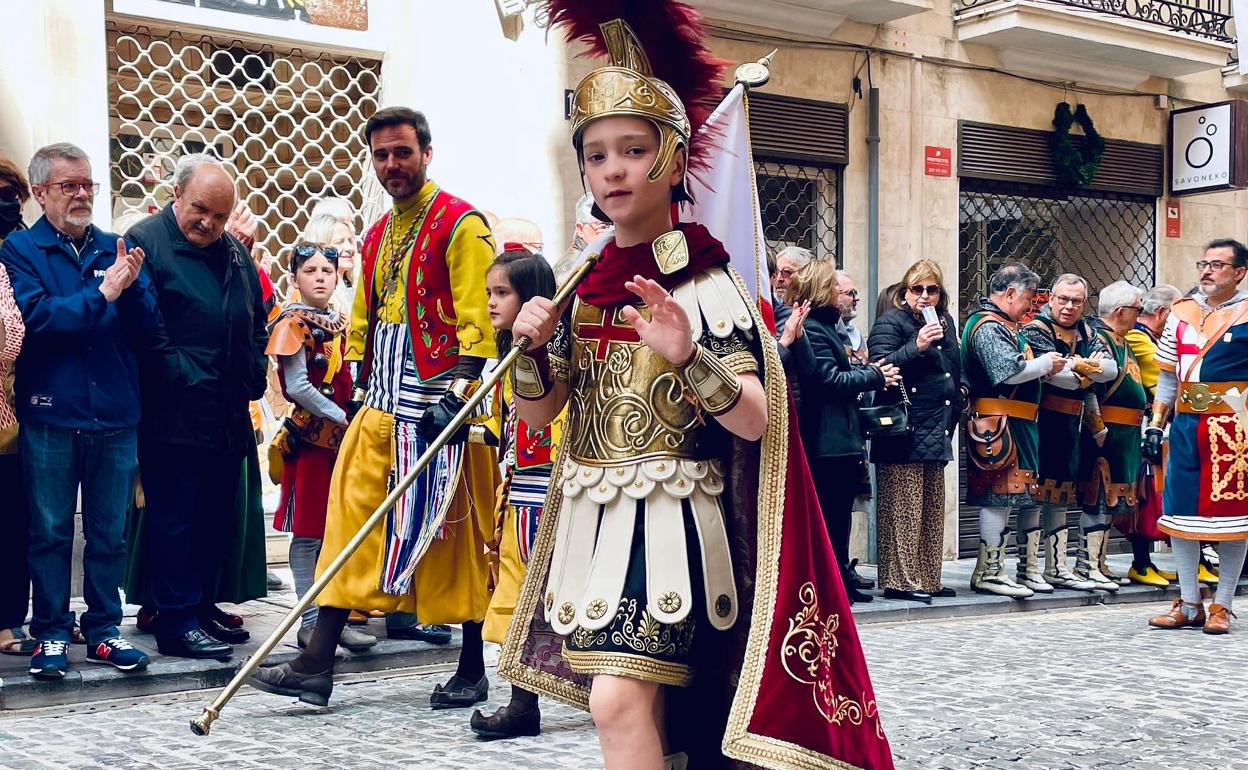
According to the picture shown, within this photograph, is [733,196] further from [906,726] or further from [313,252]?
[313,252]

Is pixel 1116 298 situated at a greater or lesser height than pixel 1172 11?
lesser

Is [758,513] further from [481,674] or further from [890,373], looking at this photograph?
[890,373]

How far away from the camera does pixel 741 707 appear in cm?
347

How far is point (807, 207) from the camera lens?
41.9ft

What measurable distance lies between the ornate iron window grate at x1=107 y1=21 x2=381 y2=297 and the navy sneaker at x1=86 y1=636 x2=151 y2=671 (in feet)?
12.2

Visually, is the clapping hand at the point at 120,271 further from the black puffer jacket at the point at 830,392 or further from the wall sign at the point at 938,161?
the wall sign at the point at 938,161

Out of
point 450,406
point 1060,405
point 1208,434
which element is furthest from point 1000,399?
point 450,406

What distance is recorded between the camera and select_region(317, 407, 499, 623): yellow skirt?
5723 millimetres

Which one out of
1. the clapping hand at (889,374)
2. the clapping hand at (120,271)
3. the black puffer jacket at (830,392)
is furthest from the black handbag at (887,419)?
the clapping hand at (120,271)

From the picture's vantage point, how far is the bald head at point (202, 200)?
6.49m

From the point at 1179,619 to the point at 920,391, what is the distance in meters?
2.03

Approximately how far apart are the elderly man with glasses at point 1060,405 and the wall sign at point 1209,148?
202 inches

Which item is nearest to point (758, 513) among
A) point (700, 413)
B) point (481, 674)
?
point (700, 413)

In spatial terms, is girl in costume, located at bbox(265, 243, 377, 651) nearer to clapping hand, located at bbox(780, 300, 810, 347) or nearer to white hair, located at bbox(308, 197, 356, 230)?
white hair, located at bbox(308, 197, 356, 230)
